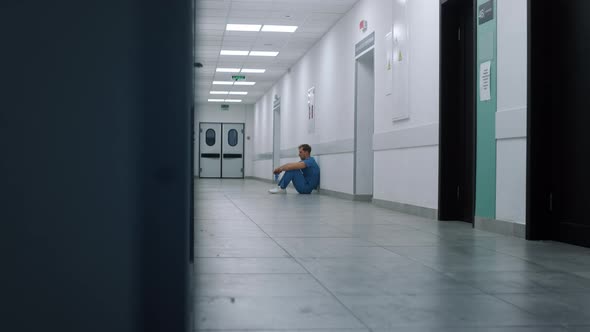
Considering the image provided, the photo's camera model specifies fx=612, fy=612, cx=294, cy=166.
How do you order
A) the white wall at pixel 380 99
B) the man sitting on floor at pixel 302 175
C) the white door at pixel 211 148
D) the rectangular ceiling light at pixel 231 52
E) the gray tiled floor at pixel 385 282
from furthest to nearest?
1. the white door at pixel 211 148
2. the rectangular ceiling light at pixel 231 52
3. the man sitting on floor at pixel 302 175
4. the white wall at pixel 380 99
5. the gray tiled floor at pixel 385 282

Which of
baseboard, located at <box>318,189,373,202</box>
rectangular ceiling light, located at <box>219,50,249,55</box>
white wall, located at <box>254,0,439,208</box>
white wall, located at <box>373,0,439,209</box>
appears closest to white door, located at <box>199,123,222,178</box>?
white wall, located at <box>254,0,439,208</box>

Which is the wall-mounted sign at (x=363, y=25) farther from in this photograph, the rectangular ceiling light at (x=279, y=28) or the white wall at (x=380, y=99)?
the rectangular ceiling light at (x=279, y=28)

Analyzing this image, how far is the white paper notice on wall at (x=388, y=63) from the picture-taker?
7.79m

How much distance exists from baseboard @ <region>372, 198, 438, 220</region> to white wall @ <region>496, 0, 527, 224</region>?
1485 mm

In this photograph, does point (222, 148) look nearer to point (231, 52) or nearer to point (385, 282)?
point (231, 52)

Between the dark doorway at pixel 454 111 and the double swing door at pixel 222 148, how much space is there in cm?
2002

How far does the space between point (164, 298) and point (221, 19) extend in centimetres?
1056

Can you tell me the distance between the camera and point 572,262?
11.1ft

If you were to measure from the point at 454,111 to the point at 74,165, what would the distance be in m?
5.71

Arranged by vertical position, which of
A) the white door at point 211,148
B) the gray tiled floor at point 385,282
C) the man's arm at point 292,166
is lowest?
the gray tiled floor at point 385,282

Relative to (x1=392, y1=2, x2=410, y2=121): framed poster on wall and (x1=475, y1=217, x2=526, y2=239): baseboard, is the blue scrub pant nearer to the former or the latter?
(x1=392, y1=2, x2=410, y2=121): framed poster on wall

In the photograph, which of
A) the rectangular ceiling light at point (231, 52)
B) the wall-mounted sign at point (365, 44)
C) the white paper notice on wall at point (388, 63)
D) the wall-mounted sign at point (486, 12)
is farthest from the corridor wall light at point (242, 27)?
the wall-mounted sign at point (486, 12)

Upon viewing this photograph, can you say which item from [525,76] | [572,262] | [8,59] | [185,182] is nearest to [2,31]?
[8,59]

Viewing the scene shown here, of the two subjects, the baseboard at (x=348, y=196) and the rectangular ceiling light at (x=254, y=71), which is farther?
the rectangular ceiling light at (x=254, y=71)
